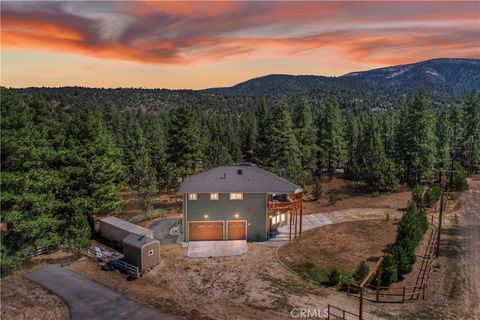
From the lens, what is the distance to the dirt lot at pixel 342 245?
28.0m

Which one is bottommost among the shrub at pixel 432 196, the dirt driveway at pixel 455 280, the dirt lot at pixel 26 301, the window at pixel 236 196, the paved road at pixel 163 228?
the dirt lot at pixel 26 301

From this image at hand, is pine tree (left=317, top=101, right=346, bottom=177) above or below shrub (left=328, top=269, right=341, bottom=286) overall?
above

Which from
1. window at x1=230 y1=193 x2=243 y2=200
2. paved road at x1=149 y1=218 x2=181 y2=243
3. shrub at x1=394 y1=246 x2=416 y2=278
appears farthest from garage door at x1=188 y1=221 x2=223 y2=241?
shrub at x1=394 y1=246 x2=416 y2=278

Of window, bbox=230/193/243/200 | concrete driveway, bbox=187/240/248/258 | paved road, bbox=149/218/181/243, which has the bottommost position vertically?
concrete driveway, bbox=187/240/248/258

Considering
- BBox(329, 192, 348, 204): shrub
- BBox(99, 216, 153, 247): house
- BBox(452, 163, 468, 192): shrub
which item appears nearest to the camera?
BBox(99, 216, 153, 247): house

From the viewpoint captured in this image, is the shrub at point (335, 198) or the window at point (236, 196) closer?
the window at point (236, 196)

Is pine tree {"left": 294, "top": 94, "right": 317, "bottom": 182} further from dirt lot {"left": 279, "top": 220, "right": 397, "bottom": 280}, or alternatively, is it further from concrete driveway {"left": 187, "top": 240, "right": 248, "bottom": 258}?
concrete driveway {"left": 187, "top": 240, "right": 248, "bottom": 258}

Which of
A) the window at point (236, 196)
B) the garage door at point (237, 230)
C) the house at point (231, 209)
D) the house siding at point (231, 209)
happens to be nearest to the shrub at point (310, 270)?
the house at point (231, 209)

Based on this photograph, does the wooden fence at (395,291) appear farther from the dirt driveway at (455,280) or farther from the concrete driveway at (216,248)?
the concrete driveway at (216,248)

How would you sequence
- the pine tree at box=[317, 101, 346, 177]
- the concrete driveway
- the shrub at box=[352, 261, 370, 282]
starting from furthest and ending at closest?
1. the pine tree at box=[317, 101, 346, 177]
2. the concrete driveway
3. the shrub at box=[352, 261, 370, 282]

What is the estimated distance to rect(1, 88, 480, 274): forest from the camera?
26141 mm

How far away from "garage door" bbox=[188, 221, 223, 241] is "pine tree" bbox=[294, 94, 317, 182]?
26769 mm

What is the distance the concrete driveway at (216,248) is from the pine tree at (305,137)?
90.3ft

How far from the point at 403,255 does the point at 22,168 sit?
27874 mm
